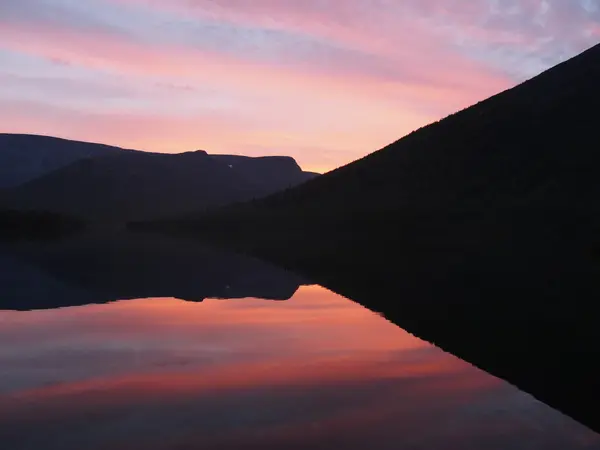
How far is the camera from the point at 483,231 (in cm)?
6519

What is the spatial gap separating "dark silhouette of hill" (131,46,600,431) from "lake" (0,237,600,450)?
3.56ft

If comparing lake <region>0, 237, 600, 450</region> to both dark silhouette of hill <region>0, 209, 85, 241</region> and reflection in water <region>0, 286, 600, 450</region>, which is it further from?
dark silhouette of hill <region>0, 209, 85, 241</region>

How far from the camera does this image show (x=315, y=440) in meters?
8.91

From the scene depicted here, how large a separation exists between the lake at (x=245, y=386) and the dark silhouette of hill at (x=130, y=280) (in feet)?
8.86

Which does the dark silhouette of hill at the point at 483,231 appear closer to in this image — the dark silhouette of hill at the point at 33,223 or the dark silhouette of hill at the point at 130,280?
the dark silhouette of hill at the point at 130,280

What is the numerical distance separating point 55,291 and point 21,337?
1059 centimetres

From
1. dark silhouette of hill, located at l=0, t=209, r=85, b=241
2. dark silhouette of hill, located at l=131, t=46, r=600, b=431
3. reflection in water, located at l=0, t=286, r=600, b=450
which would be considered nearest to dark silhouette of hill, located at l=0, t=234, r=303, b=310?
dark silhouette of hill, located at l=131, t=46, r=600, b=431

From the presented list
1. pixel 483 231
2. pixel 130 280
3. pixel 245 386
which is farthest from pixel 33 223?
pixel 245 386

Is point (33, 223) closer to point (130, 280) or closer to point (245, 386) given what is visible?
point (130, 280)

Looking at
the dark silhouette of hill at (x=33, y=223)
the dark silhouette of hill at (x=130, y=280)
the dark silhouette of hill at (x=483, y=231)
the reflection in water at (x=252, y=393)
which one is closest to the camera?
the reflection in water at (x=252, y=393)

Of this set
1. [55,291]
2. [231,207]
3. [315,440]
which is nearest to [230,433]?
[315,440]

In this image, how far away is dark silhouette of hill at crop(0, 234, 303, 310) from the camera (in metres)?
25.0

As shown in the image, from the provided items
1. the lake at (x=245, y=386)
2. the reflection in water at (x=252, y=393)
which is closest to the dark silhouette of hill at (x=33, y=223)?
the lake at (x=245, y=386)

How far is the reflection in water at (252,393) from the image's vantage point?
9016mm
